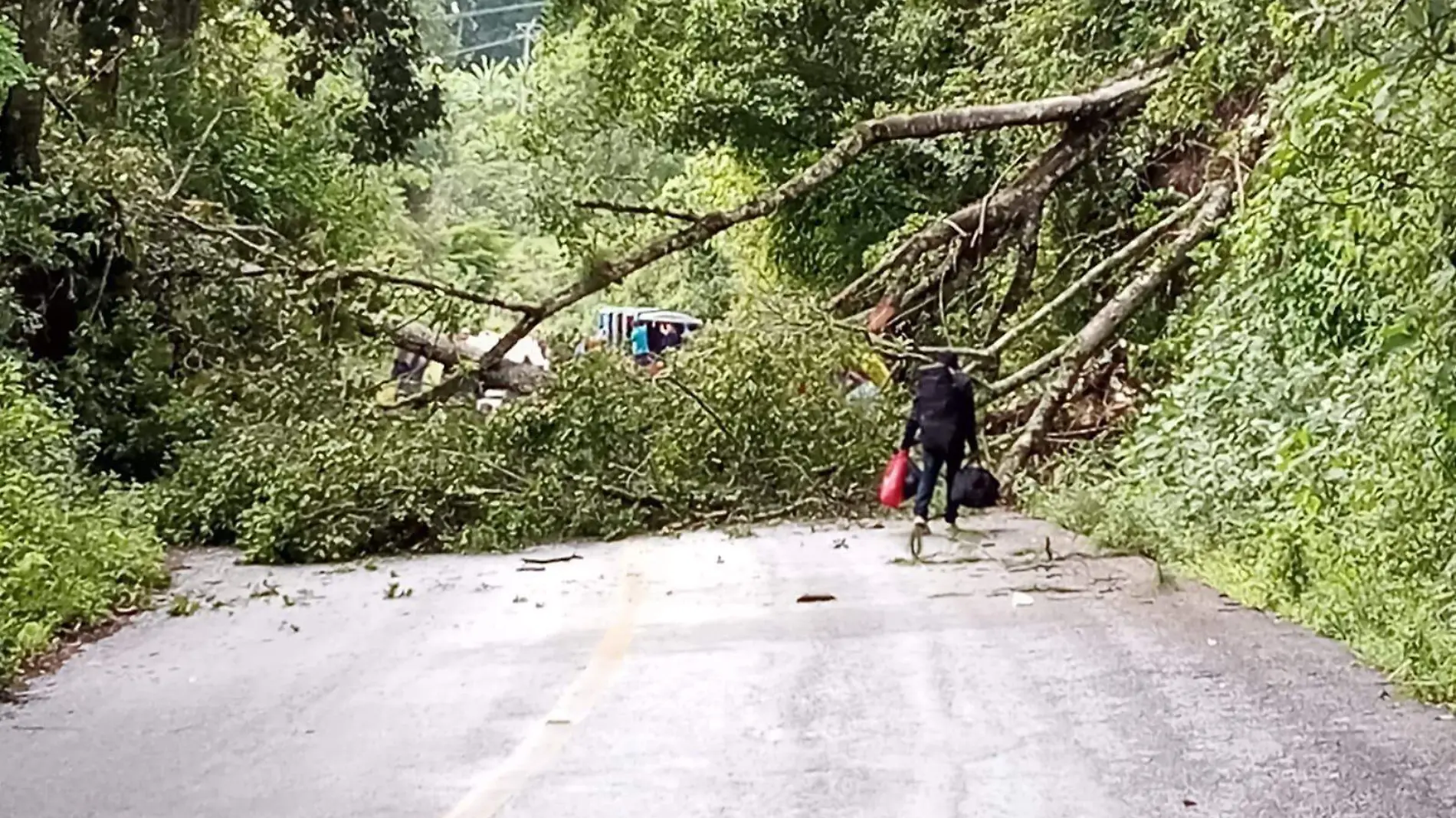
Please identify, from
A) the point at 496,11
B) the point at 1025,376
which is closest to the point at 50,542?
the point at 1025,376

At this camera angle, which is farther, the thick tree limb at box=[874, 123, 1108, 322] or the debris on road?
the thick tree limb at box=[874, 123, 1108, 322]

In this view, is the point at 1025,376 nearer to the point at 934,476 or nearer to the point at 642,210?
the point at 934,476

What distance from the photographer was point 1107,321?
17.3m

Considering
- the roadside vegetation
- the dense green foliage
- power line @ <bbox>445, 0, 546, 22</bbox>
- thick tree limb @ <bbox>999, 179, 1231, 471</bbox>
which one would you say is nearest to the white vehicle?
the roadside vegetation

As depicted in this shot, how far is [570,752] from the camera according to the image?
7348 mm

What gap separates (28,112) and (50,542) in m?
6.31

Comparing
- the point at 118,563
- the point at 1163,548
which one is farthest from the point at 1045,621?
the point at 118,563

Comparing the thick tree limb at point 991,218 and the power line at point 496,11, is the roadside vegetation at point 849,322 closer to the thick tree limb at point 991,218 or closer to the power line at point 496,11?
the thick tree limb at point 991,218

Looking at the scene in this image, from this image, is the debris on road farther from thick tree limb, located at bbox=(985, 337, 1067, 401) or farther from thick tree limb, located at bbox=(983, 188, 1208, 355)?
thick tree limb, located at bbox=(983, 188, 1208, 355)

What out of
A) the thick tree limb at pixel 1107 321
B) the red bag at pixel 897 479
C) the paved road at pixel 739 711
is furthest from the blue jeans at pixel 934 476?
the thick tree limb at pixel 1107 321

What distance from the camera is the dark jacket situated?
1505 centimetres

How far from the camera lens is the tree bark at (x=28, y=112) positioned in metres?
16.8

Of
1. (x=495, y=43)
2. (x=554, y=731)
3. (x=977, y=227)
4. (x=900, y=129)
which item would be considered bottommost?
(x=554, y=731)

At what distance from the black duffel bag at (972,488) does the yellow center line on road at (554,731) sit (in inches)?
173
